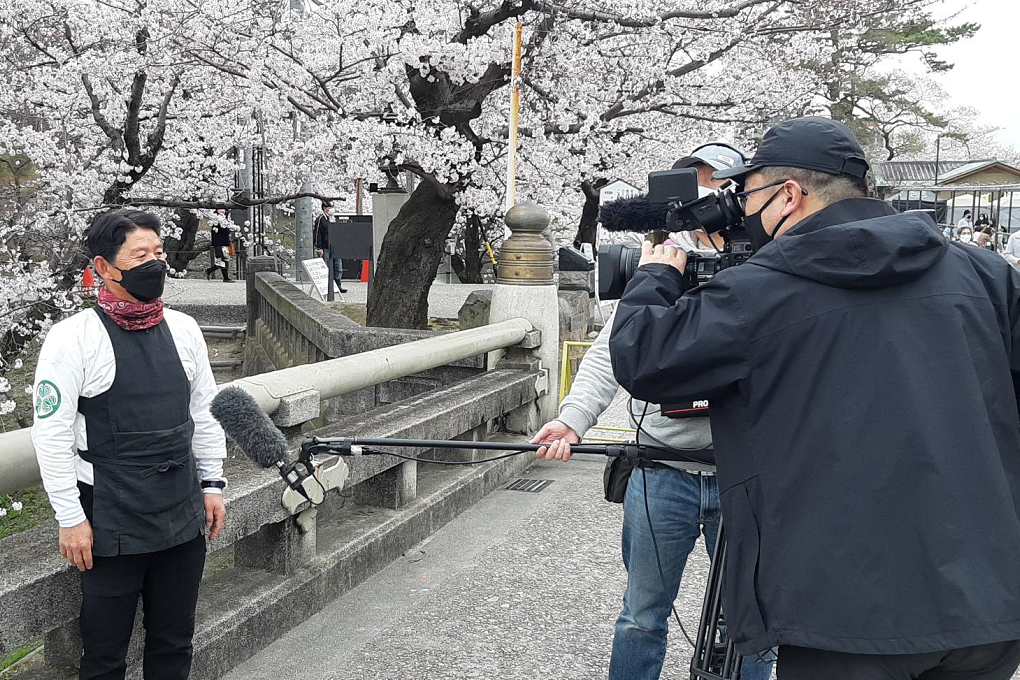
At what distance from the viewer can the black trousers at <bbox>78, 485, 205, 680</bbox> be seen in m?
2.78

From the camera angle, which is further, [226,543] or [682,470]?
[226,543]

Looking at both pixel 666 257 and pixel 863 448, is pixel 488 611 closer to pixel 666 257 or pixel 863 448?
pixel 666 257

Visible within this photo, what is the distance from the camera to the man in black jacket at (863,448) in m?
1.82

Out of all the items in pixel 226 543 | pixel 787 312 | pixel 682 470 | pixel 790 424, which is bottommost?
pixel 226 543

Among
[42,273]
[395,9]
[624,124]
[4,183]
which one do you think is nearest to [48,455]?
[42,273]

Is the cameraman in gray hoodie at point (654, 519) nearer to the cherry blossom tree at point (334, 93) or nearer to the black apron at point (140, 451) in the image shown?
the black apron at point (140, 451)

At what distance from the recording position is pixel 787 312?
6.23 feet

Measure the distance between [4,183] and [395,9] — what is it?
5821 mm

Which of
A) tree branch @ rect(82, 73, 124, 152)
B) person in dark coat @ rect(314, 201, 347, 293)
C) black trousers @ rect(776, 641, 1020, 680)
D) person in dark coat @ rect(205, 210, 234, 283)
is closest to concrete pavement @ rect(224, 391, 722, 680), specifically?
black trousers @ rect(776, 641, 1020, 680)

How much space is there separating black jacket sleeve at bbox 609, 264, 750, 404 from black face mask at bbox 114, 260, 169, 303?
1.56m

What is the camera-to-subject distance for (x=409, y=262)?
11.4 metres

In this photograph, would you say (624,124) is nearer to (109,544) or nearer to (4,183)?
(4,183)

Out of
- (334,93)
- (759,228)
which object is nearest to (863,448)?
(759,228)

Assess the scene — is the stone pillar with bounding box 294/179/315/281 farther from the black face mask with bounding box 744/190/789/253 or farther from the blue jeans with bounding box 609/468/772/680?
the black face mask with bounding box 744/190/789/253
